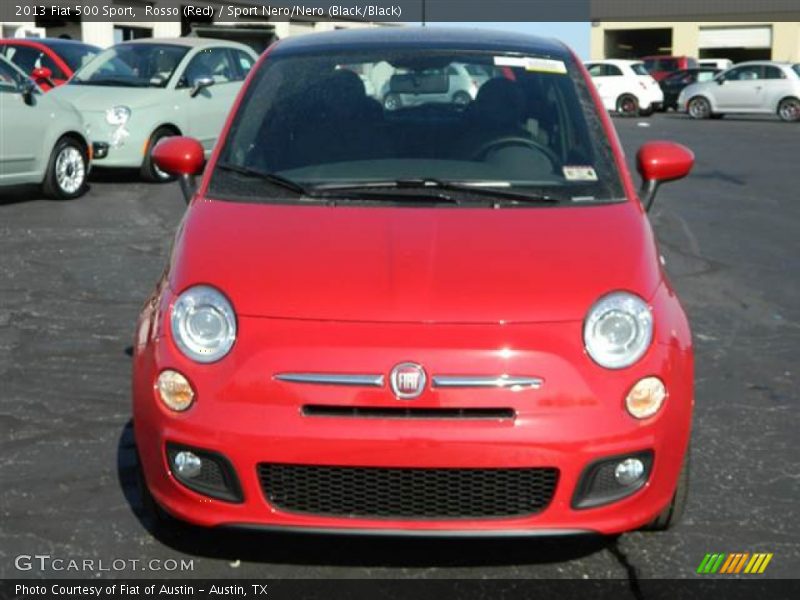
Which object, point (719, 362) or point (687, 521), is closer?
point (687, 521)

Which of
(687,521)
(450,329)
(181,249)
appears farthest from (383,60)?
(687,521)

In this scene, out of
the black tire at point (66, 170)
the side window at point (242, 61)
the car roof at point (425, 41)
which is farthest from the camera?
the side window at point (242, 61)

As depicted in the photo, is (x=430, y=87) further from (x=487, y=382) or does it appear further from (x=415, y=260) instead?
(x=487, y=382)

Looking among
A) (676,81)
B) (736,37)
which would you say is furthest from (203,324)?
(736,37)

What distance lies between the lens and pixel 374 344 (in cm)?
344

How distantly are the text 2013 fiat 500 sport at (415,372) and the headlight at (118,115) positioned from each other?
9.52m

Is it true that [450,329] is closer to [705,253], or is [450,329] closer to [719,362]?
[719,362]

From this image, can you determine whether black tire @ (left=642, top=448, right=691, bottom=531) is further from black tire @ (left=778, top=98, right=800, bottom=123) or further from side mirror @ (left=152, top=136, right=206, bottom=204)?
black tire @ (left=778, top=98, right=800, bottom=123)

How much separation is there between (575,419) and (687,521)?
3.19 feet

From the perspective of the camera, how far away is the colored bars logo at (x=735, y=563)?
12.4ft

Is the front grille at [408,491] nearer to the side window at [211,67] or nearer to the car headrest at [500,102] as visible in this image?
the car headrest at [500,102]

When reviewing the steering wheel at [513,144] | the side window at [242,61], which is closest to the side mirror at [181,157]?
the steering wheel at [513,144]

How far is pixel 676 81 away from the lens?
38.9 metres

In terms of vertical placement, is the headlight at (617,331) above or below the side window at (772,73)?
above
